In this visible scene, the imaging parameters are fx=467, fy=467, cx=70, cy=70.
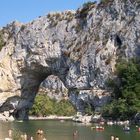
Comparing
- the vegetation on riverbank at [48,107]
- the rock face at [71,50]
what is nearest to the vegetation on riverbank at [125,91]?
the rock face at [71,50]

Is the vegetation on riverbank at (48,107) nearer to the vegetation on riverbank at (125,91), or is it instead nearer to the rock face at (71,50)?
the rock face at (71,50)

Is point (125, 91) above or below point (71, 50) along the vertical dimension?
below

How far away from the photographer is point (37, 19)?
102 metres

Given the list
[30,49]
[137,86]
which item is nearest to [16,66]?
[30,49]

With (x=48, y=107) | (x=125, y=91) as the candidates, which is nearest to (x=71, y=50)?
(x=125, y=91)

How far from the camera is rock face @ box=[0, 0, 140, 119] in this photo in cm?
8719

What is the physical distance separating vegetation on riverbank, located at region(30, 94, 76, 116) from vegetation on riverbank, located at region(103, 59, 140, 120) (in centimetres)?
5115

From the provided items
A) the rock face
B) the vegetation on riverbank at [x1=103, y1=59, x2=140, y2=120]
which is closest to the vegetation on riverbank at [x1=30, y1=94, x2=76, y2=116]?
the rock face

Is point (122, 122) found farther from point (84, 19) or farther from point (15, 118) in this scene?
point (15, 118)

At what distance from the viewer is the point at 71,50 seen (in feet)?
305

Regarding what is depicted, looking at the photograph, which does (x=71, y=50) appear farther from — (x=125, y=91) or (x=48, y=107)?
(x=48, y=107)

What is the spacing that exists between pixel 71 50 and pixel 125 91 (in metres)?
17.2

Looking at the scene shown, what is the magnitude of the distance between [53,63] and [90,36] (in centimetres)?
1143

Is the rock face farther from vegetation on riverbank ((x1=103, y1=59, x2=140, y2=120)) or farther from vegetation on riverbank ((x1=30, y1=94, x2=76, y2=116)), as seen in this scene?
vegetation on riverbank ((x1=30, y1=94, x2=76, y2=116))
